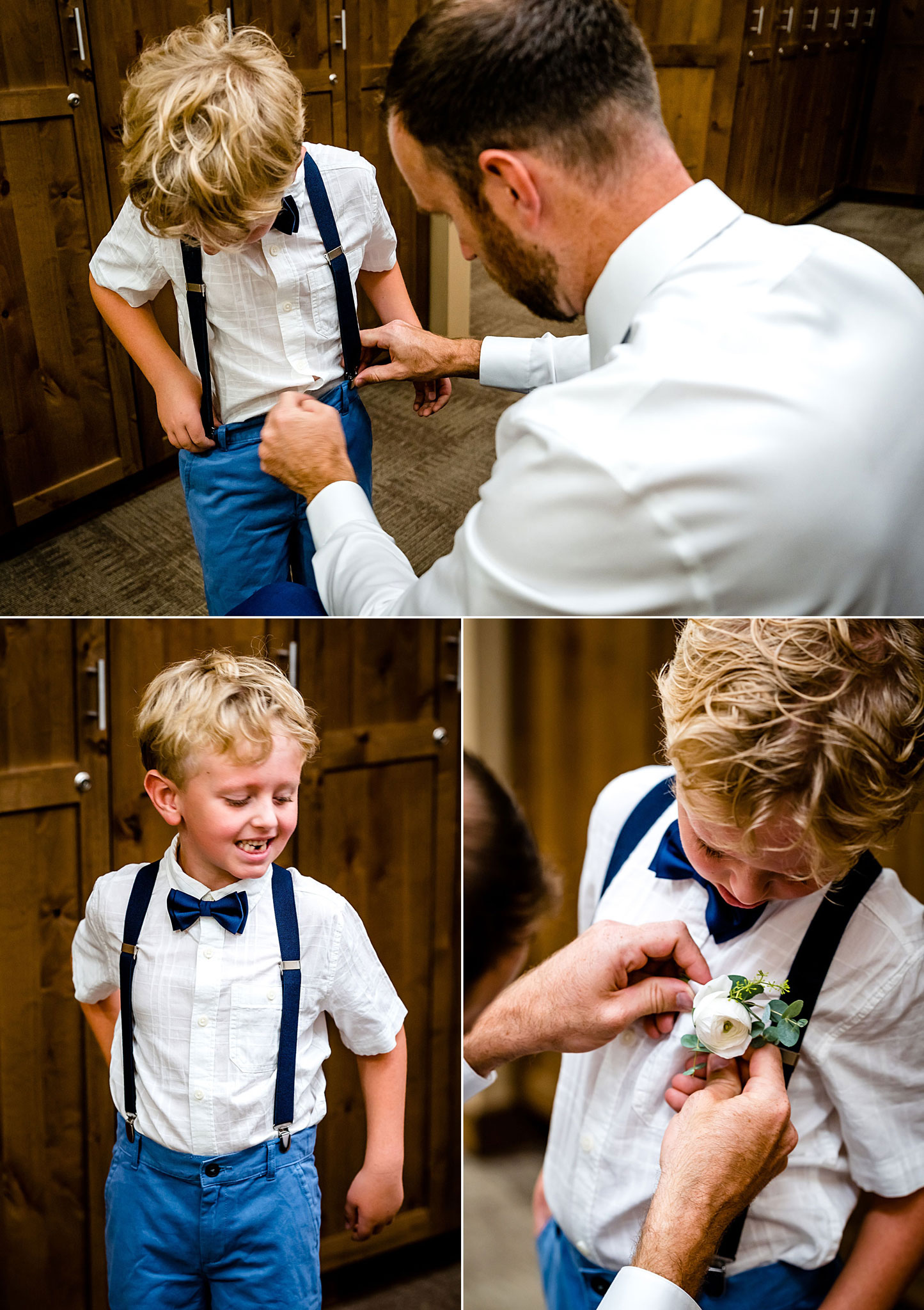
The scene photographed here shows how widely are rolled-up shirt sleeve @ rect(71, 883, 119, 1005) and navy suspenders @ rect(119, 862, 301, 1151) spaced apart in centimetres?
2

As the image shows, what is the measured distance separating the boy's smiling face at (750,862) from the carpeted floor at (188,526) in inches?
81.2

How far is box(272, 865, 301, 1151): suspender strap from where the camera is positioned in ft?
3.39

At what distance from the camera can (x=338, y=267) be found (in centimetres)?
162

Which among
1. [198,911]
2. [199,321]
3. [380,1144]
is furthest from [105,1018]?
[199,321]

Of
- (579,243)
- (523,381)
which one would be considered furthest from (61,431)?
(579,243)

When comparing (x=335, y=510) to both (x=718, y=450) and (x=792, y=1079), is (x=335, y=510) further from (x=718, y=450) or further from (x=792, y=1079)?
(x=792, y=1079)

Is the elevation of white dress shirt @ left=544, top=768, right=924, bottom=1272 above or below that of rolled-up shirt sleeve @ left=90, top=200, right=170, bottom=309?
below

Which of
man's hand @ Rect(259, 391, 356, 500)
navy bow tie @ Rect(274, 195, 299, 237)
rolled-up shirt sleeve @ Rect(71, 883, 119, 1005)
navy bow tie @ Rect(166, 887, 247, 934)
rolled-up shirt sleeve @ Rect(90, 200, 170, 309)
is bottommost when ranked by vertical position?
rolled-up shirt sleeve @ Rect(71, 883, 119, 1005)

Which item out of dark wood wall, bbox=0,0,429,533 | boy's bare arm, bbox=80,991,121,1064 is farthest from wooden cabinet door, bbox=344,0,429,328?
boy's bare arm, bbox=80,991,121,1064

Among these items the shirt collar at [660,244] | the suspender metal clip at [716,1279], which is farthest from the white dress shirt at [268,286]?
the suspender metal clip at [716,1279]

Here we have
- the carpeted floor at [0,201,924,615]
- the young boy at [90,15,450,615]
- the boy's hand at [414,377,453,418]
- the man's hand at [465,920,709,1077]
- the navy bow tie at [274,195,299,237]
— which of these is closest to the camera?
the man's hand at [465,920,709,1077]

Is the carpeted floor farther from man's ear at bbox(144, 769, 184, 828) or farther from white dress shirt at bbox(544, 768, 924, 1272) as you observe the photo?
white dress shirt at bbox(544, 768, 924, 1272)

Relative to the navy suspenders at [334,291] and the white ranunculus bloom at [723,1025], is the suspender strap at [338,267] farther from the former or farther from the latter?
the white ranunculus bloom at [723,1025]

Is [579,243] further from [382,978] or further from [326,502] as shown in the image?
[382,978]
